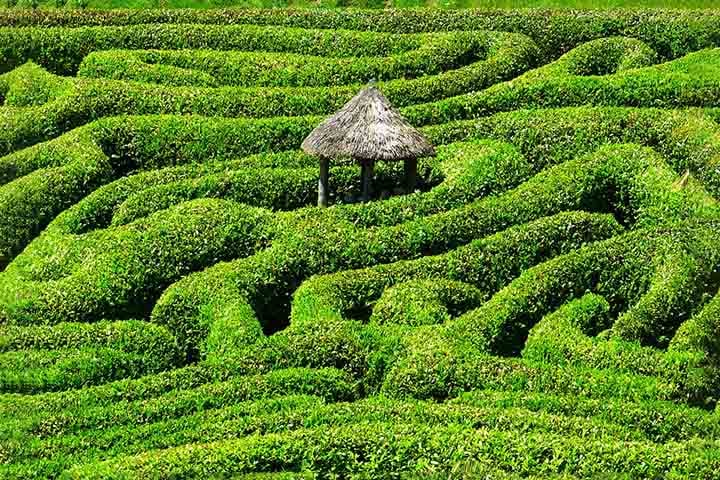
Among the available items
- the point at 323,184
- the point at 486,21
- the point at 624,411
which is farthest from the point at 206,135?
the point at 624,411

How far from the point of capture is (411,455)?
76.4 ft

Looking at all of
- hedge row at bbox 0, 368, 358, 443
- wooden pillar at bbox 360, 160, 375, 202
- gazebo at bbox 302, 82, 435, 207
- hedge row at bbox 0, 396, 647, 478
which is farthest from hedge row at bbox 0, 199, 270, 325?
hedge row at bbox 0, 396, 647, 478

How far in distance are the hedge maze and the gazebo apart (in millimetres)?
1145

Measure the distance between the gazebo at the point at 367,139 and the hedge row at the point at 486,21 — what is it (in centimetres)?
1144

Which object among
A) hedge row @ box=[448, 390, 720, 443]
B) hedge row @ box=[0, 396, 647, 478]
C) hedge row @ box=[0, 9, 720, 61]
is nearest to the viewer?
hedge row @ box=[0, 396, 647, 478]

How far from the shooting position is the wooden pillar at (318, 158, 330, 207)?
34500 millimetres

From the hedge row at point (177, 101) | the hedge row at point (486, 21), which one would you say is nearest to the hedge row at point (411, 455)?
the hedge row at point (177, 101)

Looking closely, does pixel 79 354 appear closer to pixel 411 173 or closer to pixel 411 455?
pixel 411 455

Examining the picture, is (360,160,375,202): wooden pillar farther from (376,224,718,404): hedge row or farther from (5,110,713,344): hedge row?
(376,224,718,404): hedge row

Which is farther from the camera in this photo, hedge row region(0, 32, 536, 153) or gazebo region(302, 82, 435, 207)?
hedge row region(0, 32, 536, 153)

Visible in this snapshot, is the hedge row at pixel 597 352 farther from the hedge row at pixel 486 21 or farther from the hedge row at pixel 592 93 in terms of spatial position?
the hedge row at pixel 486 21

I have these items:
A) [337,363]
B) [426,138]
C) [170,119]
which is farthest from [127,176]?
[337,363]

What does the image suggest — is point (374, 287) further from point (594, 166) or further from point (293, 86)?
point (293, 86)

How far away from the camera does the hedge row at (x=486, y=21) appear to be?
44.3m
